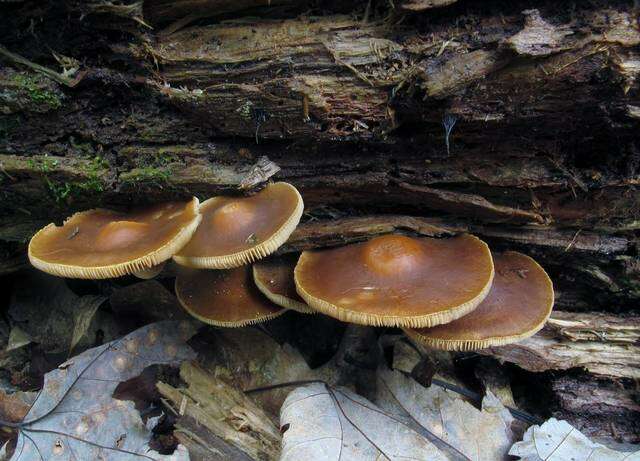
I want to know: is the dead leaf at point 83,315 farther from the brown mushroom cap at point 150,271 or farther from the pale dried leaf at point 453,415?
the pale dried leaf at point 453,415

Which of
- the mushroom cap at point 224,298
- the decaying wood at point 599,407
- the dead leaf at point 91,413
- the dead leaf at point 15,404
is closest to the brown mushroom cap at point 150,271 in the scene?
the mushroom cap at point 224,298

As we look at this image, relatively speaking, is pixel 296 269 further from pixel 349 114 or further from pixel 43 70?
pixel 43 70

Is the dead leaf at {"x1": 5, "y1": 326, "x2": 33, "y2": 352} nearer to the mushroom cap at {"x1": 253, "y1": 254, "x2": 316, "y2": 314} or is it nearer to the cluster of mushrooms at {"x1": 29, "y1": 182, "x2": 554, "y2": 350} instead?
the cluster of mushrooms at {"x1": 29, "y1": 182, "x2": 554, "y2": 350}

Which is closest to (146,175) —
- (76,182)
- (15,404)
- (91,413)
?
(76,182)

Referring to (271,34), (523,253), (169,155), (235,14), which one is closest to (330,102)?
(271,34)

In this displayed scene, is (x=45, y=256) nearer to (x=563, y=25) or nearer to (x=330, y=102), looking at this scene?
(x=330, y=102)

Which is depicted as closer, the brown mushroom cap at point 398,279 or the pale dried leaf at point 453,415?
the brown mushroom cap at point 398,279
